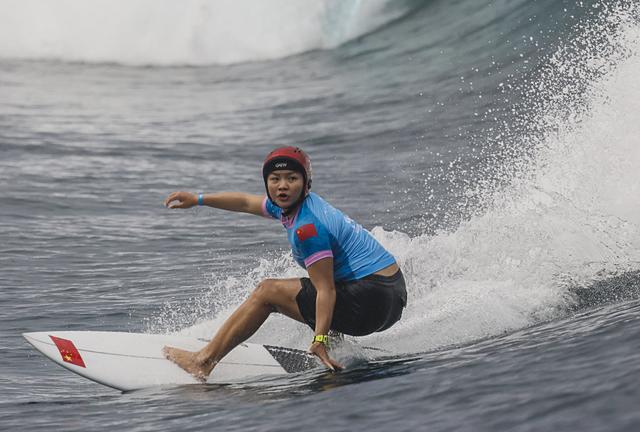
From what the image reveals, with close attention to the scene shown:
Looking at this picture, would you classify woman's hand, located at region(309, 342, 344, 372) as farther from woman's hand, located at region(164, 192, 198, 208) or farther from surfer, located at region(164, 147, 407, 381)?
woman's hand, located at region(164, 192, 198, 208)

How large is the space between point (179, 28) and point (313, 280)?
21.9m

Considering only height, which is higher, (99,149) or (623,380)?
(99,149)

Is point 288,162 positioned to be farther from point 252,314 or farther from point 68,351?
point 68,351

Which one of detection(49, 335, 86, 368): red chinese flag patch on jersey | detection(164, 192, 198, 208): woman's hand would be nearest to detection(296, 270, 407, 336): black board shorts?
detection(164, 192, 198, 208): woman's hand

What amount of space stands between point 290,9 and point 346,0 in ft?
4.97

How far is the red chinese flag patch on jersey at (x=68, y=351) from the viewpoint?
7.61 m

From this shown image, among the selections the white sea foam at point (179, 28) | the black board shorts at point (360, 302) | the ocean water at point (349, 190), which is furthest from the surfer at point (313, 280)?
the white sea foam at point (179, 28)

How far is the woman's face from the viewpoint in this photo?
7.13 m

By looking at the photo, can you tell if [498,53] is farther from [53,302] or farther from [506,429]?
[506,429]

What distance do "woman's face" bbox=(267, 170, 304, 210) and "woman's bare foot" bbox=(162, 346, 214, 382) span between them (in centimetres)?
126

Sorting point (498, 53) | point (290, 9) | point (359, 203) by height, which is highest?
point (290, 9)

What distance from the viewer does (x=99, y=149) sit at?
18.7 m

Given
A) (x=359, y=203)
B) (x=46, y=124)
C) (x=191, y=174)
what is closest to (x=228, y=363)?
(x=359, y=203)

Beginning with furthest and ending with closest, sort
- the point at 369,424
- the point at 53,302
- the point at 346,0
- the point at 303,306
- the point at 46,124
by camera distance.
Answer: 1. the point at 346,0
2. the point at 46,124
3. the point at 53,302
4. the point at 303,306
5. the point at 369,424
